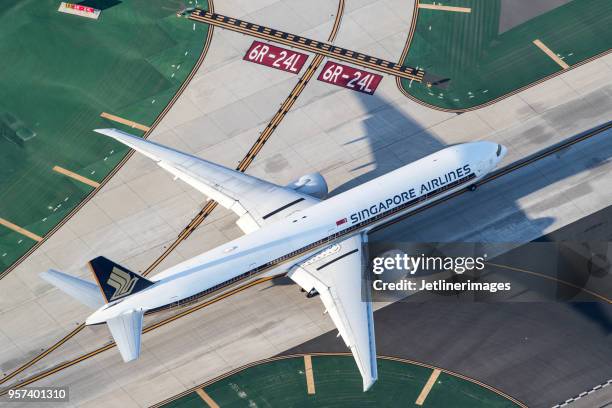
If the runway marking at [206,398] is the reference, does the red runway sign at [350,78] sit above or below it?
above

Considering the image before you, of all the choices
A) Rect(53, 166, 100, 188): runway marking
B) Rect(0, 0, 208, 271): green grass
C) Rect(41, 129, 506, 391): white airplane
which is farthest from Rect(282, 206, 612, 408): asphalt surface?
Rect(0, 0, 208, 271): green grass

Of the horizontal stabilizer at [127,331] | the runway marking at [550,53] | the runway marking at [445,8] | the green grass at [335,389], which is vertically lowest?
the green grass at [335,389]

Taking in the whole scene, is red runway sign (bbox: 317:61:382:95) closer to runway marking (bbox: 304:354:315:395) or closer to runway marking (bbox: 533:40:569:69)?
runway marking (bbox: 533:40:569:69)

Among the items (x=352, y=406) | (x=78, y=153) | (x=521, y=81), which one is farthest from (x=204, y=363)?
(x=521, y=81)

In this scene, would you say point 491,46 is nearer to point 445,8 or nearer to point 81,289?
point 445,8

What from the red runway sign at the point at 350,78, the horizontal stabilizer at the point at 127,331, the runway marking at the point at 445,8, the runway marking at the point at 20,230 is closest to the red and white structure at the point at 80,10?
the red runway sign at the point at 350,78

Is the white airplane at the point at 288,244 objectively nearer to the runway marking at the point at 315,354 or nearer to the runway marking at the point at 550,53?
the runway marking at the point at 315,354
